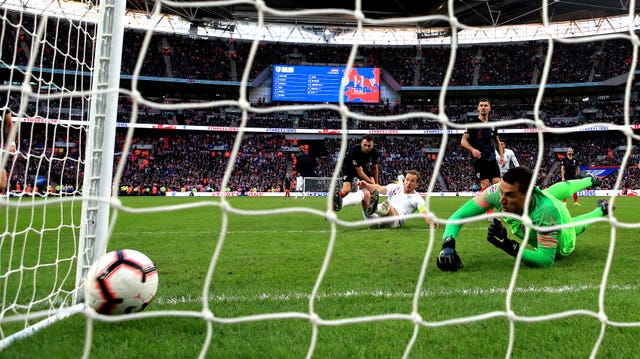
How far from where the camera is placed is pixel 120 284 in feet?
8.09

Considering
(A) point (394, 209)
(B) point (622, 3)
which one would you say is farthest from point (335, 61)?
(A) point (394, 209)

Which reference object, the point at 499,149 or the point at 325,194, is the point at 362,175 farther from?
the point at 325,194

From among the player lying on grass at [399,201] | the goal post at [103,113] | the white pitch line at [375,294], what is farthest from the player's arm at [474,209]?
the player lying on grass at [399,201]

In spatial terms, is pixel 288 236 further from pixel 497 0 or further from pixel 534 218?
pixel 497 0

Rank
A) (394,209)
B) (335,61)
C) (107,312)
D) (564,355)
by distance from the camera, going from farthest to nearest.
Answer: (335,61)
(394,209)
(107,312)
(564,355)

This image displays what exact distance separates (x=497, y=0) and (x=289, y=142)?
692 inches

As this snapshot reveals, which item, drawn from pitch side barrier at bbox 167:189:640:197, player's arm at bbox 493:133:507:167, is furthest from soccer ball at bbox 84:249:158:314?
pitch side barrier at bbox 167:189:640:197

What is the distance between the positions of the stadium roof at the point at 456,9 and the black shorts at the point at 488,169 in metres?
22.4

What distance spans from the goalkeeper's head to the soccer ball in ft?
8.58

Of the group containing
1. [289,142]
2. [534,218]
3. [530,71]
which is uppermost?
[530,71]

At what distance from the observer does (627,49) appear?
34094mm

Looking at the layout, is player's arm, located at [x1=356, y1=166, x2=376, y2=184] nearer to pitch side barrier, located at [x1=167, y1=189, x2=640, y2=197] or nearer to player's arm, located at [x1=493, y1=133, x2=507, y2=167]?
player's arm, located at [x1=493, y1=133, x2=507, y2=167]

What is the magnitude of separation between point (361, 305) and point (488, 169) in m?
5.36

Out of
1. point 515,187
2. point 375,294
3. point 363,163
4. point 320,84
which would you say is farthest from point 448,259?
point 320,84
